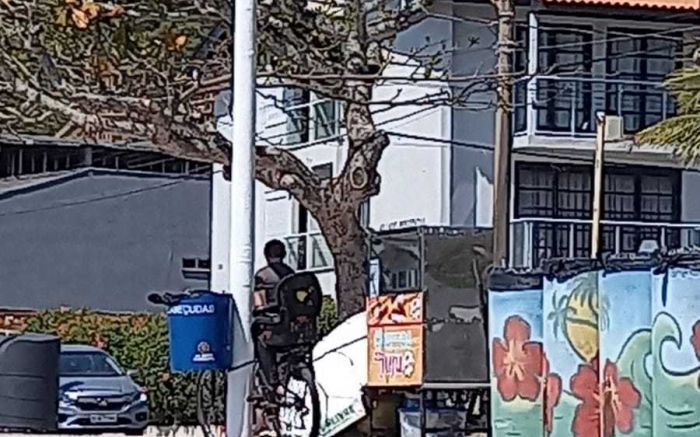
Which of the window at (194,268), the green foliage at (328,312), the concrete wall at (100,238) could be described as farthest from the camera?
the window at (194,268)

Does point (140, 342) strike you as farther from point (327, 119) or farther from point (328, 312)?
point (327, 119)

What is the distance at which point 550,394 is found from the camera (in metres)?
13.3

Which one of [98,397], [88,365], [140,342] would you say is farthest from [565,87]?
[98,397]

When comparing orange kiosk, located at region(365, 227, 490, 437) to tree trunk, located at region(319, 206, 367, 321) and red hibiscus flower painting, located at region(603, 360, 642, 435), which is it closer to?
tree trunk, located at region(319, 206, 367, 321)

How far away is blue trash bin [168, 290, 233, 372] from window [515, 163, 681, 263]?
19.8 meters

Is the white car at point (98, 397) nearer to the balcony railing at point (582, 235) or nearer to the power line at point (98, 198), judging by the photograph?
the balcony railing at point (582, 235)

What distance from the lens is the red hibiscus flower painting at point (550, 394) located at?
13.2m

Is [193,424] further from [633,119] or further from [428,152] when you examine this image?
[633,119]

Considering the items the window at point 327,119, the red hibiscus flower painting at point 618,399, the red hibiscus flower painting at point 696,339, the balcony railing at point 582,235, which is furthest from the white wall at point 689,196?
the red hibiscus flower painting at point 696,339

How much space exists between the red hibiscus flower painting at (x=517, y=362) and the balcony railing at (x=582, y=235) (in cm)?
1550

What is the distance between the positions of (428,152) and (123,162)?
49.9ft

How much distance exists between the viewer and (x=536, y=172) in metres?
31.5


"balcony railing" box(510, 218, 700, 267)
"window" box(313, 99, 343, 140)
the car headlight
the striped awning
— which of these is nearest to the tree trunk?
the car headlight

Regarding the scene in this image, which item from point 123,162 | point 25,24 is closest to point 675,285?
point 25,24
